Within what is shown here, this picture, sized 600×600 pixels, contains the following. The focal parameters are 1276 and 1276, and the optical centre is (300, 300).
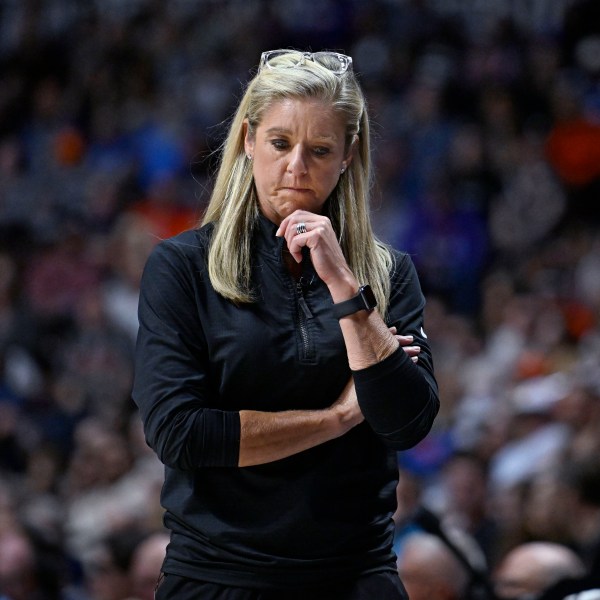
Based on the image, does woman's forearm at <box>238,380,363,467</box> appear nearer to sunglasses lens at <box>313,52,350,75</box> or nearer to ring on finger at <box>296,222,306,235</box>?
ring on finger at <box>296,222,306,235</box>

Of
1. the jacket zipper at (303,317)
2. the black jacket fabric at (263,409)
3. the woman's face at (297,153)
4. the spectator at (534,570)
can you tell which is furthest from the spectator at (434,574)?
the woman's face at (297,153)

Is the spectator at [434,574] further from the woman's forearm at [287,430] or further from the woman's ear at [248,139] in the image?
the woman's ear at [248,139]

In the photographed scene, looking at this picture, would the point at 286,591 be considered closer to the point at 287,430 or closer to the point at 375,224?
the point at 287,430

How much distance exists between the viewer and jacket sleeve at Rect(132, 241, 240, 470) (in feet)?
7.86

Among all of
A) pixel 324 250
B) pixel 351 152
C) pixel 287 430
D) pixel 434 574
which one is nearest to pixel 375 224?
pixel 434 574

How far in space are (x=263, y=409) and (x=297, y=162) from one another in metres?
0.49

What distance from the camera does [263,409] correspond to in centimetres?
248

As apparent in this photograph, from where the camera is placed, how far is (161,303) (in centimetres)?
252

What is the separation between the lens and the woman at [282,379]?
2410 millimetres

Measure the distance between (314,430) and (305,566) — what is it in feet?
0.84

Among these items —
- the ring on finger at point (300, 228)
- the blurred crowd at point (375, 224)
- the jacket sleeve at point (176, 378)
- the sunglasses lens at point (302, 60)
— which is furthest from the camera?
the blurred crowd at point (375, 224)

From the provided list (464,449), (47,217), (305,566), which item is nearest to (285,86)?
(305,566)

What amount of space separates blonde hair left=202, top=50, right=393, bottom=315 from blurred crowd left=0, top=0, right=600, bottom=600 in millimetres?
2213

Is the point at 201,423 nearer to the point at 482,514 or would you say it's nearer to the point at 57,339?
the point at 482,514
